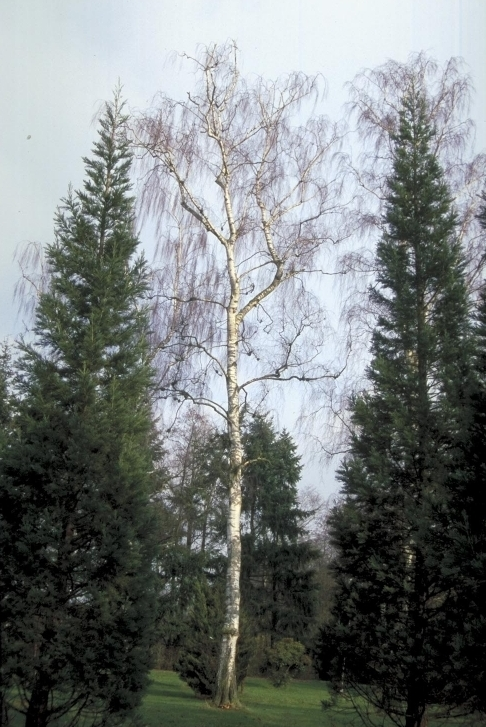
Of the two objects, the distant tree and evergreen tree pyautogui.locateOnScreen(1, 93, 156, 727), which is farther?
evergreen tree pyautogui.locateOnScreen(1, 93, 156, 727)

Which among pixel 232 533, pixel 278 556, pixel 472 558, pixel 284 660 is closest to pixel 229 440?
pixel 232 533

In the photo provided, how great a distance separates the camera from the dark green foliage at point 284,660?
24.4 meters

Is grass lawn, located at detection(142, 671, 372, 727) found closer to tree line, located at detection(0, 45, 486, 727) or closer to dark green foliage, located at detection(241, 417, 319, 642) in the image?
tree line, located at detection(0, 45, 486, 727)

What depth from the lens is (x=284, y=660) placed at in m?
25.1

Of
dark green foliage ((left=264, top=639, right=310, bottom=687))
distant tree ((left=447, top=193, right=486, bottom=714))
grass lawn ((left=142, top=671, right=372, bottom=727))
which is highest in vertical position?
distant tree ((left=447, top=193, right=486, bottom=714))

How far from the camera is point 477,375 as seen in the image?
318 inches

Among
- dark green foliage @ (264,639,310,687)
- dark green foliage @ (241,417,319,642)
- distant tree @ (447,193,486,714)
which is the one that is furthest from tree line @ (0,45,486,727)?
dark green foliage @ (241,417,319,642)

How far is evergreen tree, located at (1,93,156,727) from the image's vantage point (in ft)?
25.7

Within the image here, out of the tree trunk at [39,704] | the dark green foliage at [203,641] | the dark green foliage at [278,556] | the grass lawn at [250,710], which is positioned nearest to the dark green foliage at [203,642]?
the dark green foliage at [203,641]

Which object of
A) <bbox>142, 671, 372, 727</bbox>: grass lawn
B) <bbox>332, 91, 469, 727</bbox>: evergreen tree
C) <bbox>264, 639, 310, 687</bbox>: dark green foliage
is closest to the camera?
<bbox>332, 91, 469, 727</bbox>: evergreen tree

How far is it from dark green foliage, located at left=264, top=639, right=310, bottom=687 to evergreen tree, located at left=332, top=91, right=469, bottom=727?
15109 mm

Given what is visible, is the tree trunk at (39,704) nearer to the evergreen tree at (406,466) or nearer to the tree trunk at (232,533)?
the evergreen tree at (406,466)

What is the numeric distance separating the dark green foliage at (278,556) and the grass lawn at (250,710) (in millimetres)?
8583

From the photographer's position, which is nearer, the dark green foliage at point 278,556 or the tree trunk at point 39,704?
the tree trunk at point 39,704
